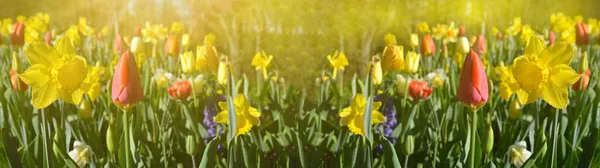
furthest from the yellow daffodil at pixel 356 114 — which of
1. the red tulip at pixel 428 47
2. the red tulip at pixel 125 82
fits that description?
the red tulip at pixel 428 47

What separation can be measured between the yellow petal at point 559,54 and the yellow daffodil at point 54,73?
99 centimetres

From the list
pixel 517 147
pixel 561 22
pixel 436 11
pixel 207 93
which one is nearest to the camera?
pixel 517 147

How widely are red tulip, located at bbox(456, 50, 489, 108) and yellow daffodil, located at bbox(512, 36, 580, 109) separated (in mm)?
142

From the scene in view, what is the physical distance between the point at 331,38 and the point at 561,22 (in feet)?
11.9

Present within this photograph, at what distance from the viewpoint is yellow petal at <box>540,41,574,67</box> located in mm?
1422

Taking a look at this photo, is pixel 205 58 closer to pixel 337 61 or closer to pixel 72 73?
pixel 72 73

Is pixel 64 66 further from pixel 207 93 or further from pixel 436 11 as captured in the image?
pixel 436 11

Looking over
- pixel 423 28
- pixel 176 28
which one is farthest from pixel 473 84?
pixel 423 28

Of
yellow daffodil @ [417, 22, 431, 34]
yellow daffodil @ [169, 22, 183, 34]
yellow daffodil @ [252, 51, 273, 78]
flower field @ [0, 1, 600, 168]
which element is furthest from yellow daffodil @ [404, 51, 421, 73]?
yellow daffodil @ [417, 22, 431, 34]

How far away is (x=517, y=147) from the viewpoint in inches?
66.7

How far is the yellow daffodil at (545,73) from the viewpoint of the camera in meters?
1.42

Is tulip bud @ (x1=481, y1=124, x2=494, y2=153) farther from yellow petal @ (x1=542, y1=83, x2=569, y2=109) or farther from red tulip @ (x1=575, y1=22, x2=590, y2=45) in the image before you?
red tulip @ (x1=575, y1=22, x2=590, y2=45)

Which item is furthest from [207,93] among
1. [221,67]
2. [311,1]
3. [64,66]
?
[64,66]

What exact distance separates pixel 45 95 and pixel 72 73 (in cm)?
7
